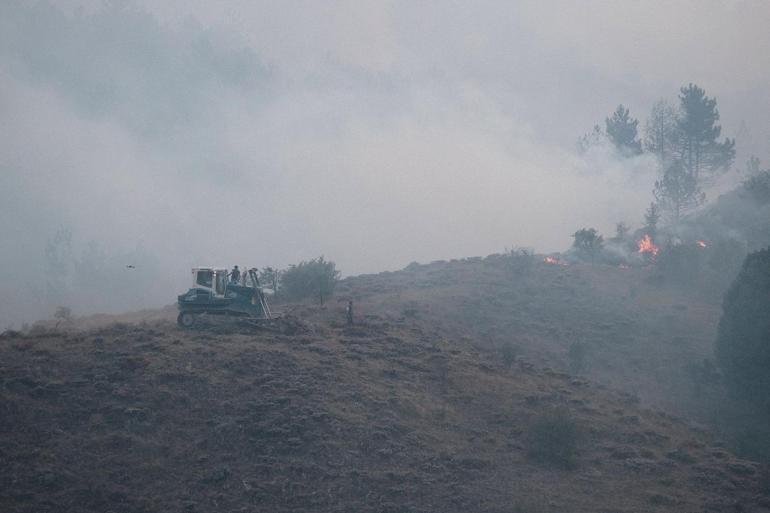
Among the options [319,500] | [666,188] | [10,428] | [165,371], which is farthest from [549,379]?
[666,188]

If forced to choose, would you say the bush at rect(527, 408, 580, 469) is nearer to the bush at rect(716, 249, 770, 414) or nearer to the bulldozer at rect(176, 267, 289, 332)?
the bulldozer at rect(176, 267, 289, 332)

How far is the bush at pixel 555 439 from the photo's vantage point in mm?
23844

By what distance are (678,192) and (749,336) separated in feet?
192

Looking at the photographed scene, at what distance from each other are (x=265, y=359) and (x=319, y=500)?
408 inches

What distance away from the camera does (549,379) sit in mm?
33844

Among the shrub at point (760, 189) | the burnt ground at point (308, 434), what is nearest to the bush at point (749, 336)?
the burnt ground at point (308, 434)

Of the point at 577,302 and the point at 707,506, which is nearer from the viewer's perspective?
the point at 707,506

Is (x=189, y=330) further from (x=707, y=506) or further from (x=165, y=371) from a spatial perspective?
(x=707, y=506)

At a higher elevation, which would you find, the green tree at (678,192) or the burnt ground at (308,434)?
the green tree at (678,192)

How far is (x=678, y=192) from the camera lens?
3642 inches

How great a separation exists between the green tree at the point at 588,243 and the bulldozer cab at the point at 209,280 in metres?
57.3

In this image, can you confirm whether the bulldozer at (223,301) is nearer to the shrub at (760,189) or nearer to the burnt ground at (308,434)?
the burnt ground at (308,434)

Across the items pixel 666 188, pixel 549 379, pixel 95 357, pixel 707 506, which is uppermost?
pixel 666 188

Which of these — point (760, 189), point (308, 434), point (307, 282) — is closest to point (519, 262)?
point (307, 282)
